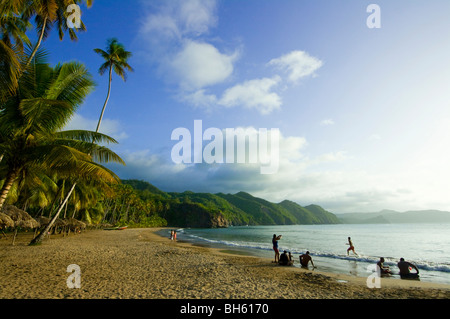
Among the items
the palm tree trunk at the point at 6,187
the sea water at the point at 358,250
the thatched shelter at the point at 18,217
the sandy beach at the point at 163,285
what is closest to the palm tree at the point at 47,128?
the palm tree trunk at the point at 6,187

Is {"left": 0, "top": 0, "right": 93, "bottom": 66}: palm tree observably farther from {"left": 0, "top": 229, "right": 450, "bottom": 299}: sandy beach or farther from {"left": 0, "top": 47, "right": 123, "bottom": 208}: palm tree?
{"left": 0, "top": 229, "right": 450, "bottom": 299}: sandy beach

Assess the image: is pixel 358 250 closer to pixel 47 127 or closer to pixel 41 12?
pixel 47 127

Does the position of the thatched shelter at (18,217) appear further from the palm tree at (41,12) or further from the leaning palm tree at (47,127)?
the palm tree at (41,12)

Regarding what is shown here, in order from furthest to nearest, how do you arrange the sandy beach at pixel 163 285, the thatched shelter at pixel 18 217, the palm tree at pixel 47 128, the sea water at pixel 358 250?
the thatched shelter at pixel 18 217
the sea water at pixel 358 250
the palm tree at pixel 47 128
the sandy beach at pixel 163 285

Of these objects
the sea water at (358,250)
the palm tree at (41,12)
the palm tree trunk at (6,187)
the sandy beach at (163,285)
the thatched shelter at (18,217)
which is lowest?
the sea water at (358,250)

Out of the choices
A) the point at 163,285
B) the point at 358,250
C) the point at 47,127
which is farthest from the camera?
the point at 358,250

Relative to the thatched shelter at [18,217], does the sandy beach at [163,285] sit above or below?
below

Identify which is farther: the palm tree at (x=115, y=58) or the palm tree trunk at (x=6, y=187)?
the palm tree at (x=115, y=58)

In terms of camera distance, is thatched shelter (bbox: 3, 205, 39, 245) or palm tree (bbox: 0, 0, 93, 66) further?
thatched shelter (bbox: 3, 205, 39, 245)

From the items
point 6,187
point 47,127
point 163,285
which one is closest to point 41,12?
point 47,127

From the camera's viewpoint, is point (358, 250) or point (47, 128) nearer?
point (47, 128)

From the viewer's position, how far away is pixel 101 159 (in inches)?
388

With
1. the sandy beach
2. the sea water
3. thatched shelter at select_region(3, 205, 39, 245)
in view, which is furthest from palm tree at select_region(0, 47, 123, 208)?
the sea water
